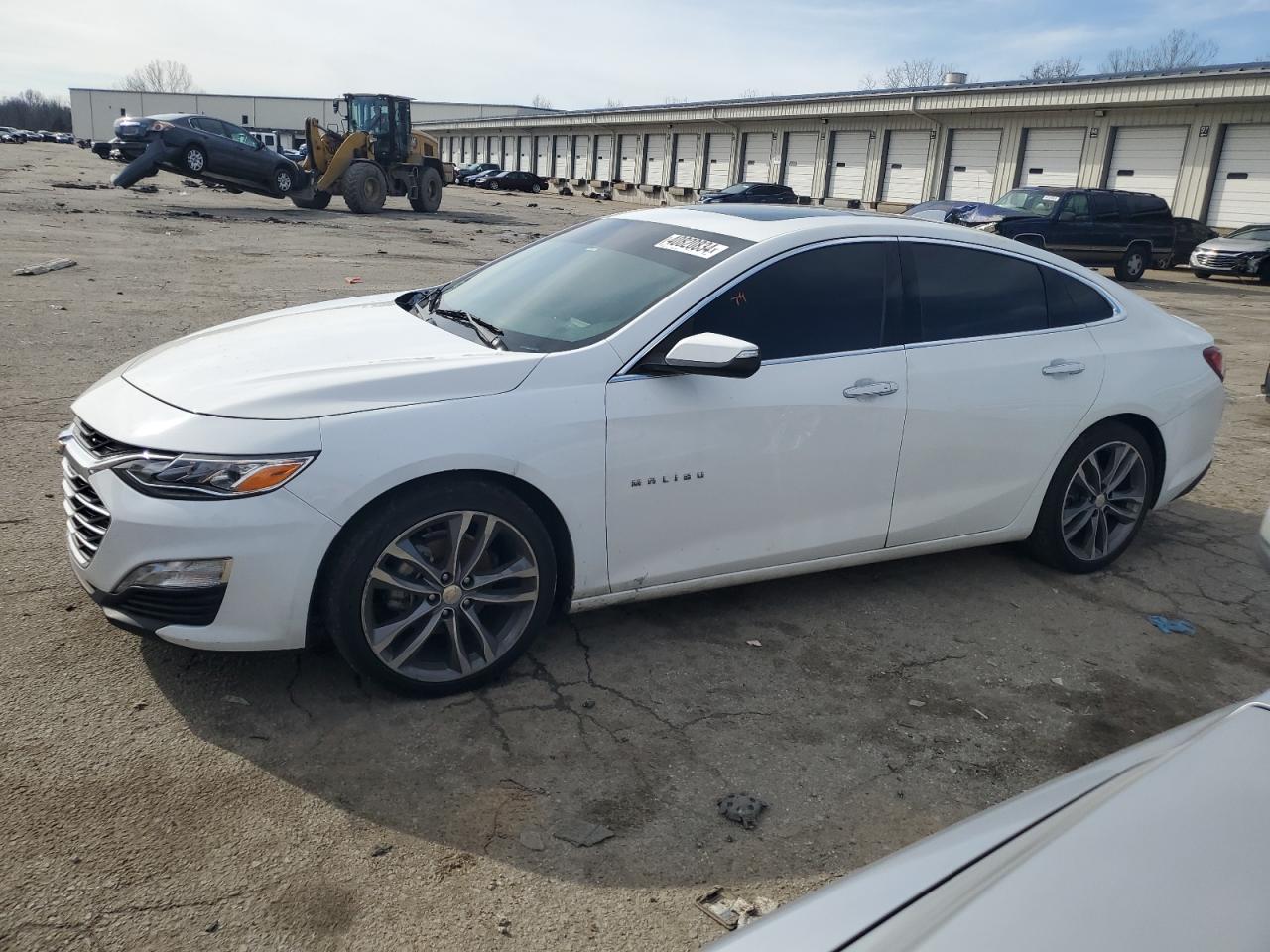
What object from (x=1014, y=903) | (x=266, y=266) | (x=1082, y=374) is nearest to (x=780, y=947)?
(x=1014, y=903)

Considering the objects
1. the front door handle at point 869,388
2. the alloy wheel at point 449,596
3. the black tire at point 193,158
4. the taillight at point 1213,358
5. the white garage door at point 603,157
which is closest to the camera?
the alloy wheel at point 449,596

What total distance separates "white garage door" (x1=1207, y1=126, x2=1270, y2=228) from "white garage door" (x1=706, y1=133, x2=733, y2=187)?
22.5 meters

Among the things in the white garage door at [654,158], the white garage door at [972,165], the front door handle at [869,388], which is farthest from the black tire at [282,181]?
the white garage door at [654,158]

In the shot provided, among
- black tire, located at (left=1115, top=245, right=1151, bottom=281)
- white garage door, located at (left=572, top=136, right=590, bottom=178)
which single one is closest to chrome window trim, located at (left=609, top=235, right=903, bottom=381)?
black tire, located at (left=1115, top=245, right=1151, bottom=281)

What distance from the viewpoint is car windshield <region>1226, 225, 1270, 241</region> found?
23062 mm

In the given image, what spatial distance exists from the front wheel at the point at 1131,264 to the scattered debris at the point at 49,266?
63.8 ft

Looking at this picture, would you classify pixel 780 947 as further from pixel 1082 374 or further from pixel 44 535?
pixel 44 535

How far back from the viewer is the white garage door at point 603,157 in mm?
56500

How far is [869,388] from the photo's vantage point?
3973 millimetres

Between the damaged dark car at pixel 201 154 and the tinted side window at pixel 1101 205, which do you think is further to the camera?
the damaged dark car at pixel 201 154

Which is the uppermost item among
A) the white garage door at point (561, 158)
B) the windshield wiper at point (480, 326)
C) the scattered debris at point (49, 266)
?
the white garage door at point (561, 158)

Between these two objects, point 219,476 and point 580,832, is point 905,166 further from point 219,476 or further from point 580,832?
point 580,832

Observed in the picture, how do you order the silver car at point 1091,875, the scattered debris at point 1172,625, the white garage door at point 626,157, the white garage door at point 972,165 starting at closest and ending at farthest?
1. the silver car at point 1091,875
2. the scattered debris at point 1172,625
3. the white garage door at point 972,165
4. the white garage door at point 626,157

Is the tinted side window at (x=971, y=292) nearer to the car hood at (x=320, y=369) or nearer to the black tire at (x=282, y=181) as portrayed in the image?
the car hood at (x=320, y=369)
